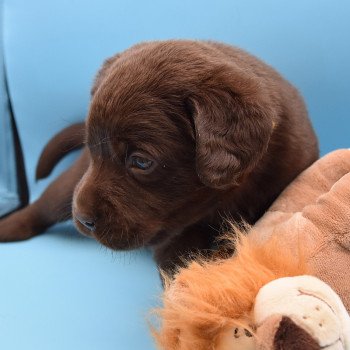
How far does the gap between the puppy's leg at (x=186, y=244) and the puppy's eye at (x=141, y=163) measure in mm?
244

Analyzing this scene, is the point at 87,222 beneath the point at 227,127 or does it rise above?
beneath

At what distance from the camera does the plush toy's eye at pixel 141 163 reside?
37.9 inches

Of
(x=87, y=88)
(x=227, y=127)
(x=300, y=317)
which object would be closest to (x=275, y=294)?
(x=300, y=317)

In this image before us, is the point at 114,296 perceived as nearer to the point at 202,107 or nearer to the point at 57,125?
the point at 202,107

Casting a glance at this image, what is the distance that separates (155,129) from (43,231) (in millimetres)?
860

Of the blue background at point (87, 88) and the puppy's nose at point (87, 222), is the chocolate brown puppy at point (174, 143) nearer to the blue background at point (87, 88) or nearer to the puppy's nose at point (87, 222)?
the puppy's nose at point (87, 222)

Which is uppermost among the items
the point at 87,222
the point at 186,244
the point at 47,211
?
the point at 87,222

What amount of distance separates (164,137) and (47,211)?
2.50 feet

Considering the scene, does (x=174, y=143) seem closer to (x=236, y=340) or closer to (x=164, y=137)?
(x=164, y=137)

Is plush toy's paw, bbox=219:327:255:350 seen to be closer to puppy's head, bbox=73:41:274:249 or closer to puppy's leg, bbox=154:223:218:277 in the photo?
puppy's head, bbox=73:41:274:249

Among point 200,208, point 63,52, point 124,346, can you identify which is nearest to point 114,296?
point 124,346

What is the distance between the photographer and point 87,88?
185cm

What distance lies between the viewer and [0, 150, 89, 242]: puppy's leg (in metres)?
1.54

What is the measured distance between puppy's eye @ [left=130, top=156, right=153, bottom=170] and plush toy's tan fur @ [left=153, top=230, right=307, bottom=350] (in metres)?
0.26
